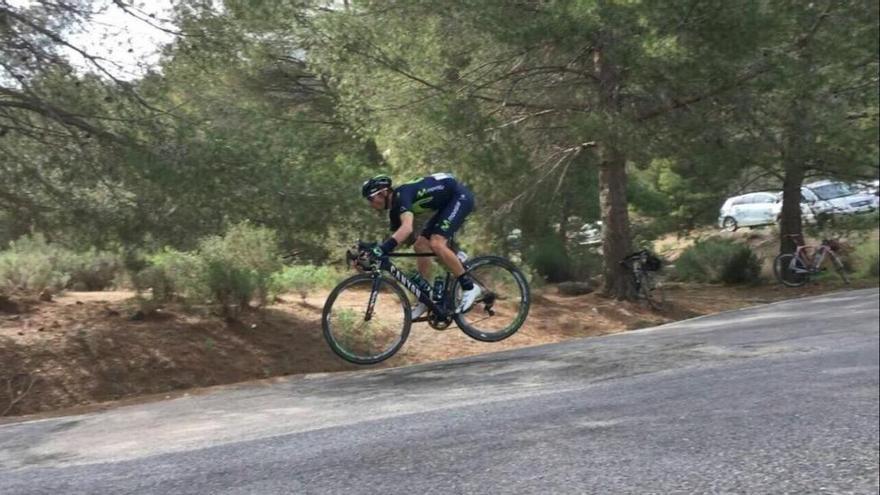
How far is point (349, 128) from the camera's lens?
13352 millimetres

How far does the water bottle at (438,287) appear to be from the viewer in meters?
7.72

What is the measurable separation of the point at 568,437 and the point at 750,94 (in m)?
8.83

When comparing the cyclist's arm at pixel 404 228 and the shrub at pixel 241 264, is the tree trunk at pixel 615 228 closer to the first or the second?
the shrub at pixel 241 264

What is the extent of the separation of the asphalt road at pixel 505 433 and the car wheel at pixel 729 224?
46.7ft

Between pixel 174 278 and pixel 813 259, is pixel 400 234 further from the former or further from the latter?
pixel 813 259

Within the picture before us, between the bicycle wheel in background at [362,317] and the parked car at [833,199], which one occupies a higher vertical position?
the parked car at [833,199]

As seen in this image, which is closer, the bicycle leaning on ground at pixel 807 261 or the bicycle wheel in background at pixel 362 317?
the bicycle wheel in background at pixel 362 317

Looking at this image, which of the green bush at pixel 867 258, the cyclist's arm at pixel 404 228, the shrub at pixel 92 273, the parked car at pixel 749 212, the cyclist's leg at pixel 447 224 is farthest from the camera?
the parked car at pixel 749 212

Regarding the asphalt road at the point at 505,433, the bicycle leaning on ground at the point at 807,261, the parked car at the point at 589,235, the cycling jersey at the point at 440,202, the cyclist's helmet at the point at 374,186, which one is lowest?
the asphalt road at the point at 505,433

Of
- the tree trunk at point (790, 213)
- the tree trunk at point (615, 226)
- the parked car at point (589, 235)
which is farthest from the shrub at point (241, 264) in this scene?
the tree trunk at point (790, 213)

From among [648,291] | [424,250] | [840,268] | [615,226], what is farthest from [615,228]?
[424,250]

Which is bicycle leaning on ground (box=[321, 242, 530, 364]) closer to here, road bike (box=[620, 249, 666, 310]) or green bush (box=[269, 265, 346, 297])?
green bush (box=[269, 265, 346, 297])

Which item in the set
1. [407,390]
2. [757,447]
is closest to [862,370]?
[757,447]

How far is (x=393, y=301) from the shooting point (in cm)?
779
